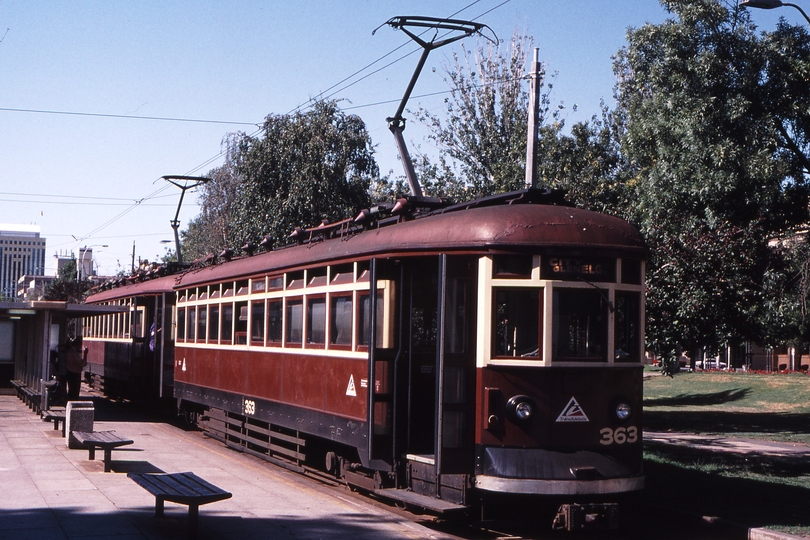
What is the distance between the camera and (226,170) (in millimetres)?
52219

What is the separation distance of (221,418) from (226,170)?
37.9 meters

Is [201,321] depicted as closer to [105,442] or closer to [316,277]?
[105,442]

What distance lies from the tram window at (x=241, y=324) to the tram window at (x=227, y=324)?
328mm

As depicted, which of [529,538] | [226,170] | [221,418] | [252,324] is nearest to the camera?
[529,538]

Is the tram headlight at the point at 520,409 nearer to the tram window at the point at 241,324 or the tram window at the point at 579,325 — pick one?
the tram window at the point at 579,325

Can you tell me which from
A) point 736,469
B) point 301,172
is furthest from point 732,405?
point 736,469

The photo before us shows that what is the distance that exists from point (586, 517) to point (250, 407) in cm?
677

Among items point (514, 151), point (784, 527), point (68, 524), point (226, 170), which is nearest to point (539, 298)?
point (784, 527)

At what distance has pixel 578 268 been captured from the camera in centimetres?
862

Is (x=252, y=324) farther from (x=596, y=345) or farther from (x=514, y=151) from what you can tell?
(x=514, y=151)

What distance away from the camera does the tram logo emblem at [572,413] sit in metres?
8.41

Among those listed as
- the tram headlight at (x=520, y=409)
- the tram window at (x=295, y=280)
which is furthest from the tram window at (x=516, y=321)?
the tram window at (x=295, y=280)

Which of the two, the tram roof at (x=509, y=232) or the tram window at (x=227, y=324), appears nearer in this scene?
the tram roof at (x=509, y=232)

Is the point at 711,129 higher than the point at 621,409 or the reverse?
higher
